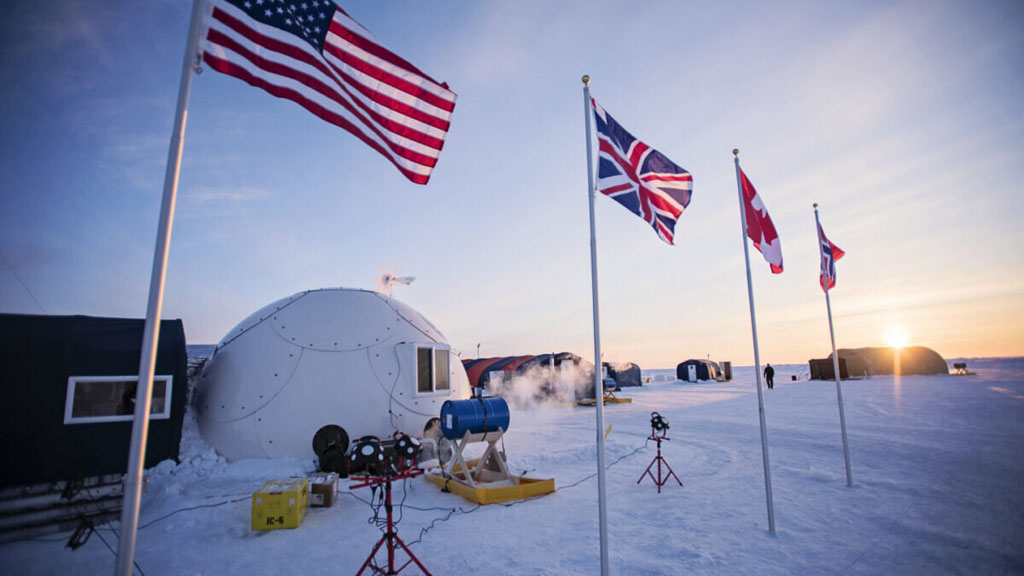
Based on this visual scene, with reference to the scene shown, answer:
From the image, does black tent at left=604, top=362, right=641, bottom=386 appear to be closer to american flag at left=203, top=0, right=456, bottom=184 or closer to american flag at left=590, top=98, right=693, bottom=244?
american flag at left=590, top=98, right=693, bottom=244

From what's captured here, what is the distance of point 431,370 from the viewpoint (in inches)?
566

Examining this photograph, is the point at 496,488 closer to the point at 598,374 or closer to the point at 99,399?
the point at 598,374

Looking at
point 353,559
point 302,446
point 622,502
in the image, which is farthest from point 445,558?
point 302,446

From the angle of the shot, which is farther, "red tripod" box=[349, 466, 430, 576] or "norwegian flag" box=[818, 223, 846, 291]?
"norwegian flag" box=[818, 223, 846, 291]

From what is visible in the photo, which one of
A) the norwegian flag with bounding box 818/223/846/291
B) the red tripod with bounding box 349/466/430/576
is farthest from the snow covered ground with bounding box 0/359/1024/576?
the norwegian flag with bounding box 818/223/846/291

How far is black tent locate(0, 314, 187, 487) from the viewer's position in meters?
8.43

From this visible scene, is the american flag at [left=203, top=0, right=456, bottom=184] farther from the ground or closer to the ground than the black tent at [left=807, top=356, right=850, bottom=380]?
farther from the ground

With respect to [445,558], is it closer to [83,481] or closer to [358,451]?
[358,451]

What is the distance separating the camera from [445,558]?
252 inches

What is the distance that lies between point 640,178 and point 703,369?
180ft

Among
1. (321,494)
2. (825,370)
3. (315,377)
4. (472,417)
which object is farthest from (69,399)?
(825,370)

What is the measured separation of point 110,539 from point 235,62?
7985mm

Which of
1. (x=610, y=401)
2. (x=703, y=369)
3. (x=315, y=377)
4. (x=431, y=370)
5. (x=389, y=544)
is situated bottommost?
(x=610, y=401)

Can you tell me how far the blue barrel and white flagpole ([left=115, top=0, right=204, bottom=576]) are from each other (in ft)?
23.5
